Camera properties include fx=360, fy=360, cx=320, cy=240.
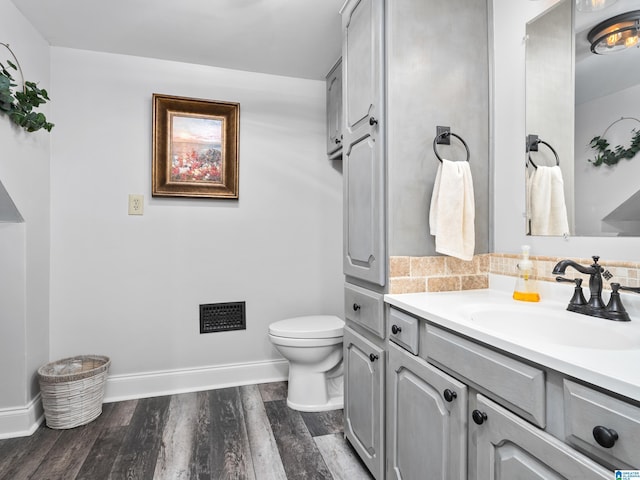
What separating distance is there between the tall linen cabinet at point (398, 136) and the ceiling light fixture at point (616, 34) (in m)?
0.42

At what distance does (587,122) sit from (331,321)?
1649 millimetres

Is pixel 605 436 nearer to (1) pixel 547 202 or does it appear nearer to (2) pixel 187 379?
(1) pixel 547 202

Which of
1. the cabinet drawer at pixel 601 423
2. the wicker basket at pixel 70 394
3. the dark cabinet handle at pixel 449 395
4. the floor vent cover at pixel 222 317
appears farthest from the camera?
the floor vent cover at pixel 222 317

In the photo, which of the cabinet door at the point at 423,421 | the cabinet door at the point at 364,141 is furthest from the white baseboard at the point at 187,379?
the cabinet door at the point at 423,421

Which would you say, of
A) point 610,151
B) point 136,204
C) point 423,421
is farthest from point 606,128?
point 136,204

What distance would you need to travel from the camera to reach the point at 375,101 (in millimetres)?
1454

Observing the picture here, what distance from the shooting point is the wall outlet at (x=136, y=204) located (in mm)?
2367

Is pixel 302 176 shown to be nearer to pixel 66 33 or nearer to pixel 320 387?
pixel 320 387

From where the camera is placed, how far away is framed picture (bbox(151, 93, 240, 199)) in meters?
2.38

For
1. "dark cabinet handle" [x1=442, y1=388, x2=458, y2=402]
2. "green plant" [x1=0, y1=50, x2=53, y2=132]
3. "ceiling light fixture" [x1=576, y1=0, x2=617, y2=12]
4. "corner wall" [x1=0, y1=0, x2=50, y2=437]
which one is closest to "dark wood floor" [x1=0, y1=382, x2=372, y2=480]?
"corner wall" [x1=0, y1=0, x2=50, y2=437]

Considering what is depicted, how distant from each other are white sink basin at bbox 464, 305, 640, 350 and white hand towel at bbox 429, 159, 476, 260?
280 millimetres

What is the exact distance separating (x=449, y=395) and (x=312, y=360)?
1.22 meters

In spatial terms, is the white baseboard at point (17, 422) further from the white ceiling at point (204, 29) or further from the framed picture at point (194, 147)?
the white ceiling at point (204, 29)

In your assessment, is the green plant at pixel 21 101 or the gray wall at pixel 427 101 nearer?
the gray wall at pixel 427 101
